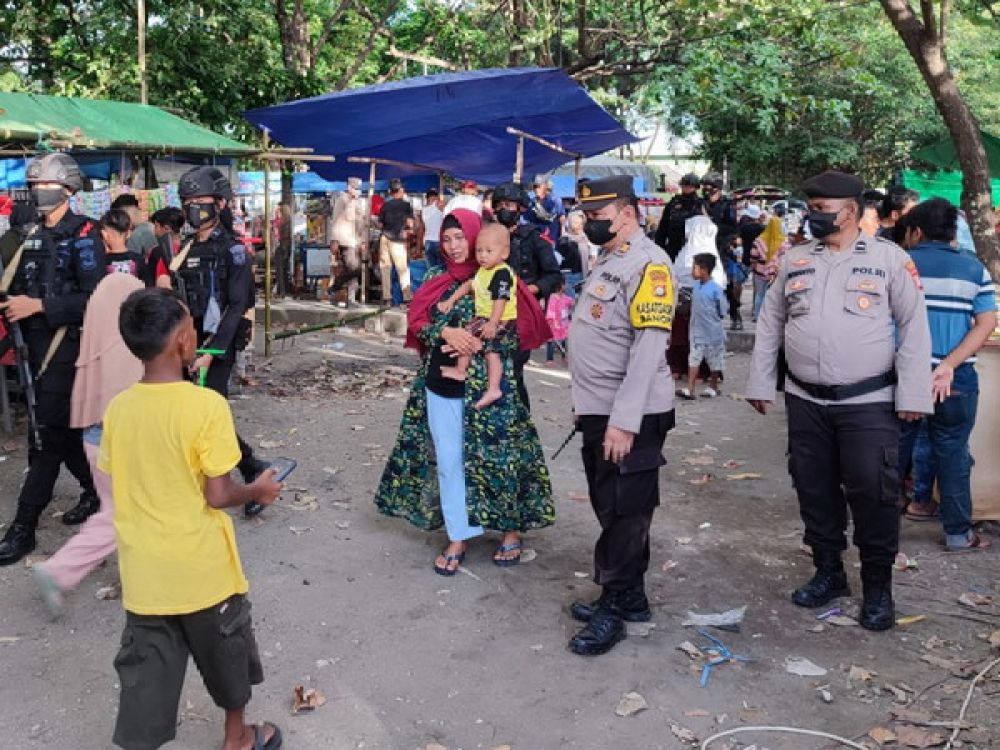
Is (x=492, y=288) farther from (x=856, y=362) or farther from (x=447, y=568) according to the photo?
(x=856, y=362)

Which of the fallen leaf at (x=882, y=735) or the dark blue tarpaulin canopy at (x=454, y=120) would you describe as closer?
the fallen leaf at (x=882, y=735)

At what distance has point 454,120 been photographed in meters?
10.8

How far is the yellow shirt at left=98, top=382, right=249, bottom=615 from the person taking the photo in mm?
2842

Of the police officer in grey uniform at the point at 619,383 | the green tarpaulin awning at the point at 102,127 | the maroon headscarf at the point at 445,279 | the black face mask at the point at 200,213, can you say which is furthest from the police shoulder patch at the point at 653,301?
the green tarpaulin awning at the point at 102,127

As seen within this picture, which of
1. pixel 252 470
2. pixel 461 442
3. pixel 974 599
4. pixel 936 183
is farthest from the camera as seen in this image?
pixel 936 183

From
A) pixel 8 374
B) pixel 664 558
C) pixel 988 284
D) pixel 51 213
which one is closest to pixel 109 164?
pixel 8 374

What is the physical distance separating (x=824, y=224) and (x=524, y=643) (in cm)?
216

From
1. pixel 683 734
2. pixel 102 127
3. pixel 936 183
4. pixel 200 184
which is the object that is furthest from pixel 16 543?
pixel 936 183

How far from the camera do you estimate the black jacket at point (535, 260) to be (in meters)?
7.02

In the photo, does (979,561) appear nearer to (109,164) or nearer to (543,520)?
(543,520)

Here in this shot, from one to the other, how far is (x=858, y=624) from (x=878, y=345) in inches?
49.0

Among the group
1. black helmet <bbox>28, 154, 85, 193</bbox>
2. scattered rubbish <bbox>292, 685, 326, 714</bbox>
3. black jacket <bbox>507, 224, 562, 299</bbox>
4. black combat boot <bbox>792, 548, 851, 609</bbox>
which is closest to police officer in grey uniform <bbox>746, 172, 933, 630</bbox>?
black combat boot <bbox>792, 548, 851, 609</bbox>

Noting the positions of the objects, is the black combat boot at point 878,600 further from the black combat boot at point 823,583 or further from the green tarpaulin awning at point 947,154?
the green tarpaulin awning at point 947,154

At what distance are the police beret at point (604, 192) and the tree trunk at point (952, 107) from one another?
914cm
